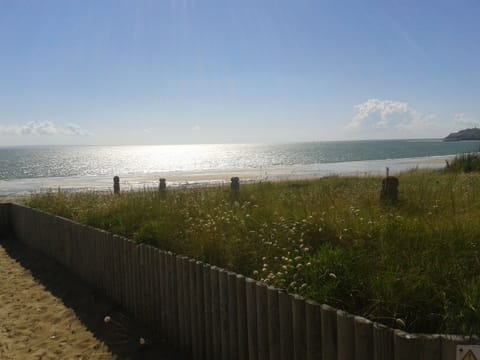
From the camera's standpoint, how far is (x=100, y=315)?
20.6 feet

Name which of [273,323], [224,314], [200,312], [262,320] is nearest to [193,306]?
[200,312]

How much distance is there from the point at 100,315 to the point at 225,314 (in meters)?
2.78

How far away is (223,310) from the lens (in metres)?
4.33

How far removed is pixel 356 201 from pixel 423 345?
5085 mm

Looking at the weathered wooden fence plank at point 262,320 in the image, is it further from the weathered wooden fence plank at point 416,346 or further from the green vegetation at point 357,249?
the weathered wooden fence plank at point 416,346

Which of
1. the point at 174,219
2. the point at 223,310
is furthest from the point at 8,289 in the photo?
the point at 223,310

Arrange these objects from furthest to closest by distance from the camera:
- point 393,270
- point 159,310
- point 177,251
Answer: point 177,251 < point 159,310 < point 393,270

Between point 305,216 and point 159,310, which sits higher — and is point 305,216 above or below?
above

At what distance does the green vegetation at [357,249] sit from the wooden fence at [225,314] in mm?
322

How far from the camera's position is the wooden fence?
9.72 ft

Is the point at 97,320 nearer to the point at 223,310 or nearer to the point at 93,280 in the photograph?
the point at 93,280

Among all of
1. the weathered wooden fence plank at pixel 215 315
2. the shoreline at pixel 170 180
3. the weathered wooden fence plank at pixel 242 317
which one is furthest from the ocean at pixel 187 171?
the weathered wooden fence plank at pixel 242 317

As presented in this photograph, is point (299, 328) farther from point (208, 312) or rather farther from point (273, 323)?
point (208, 312)

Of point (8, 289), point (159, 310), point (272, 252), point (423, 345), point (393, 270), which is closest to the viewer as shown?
point (423, 345)
